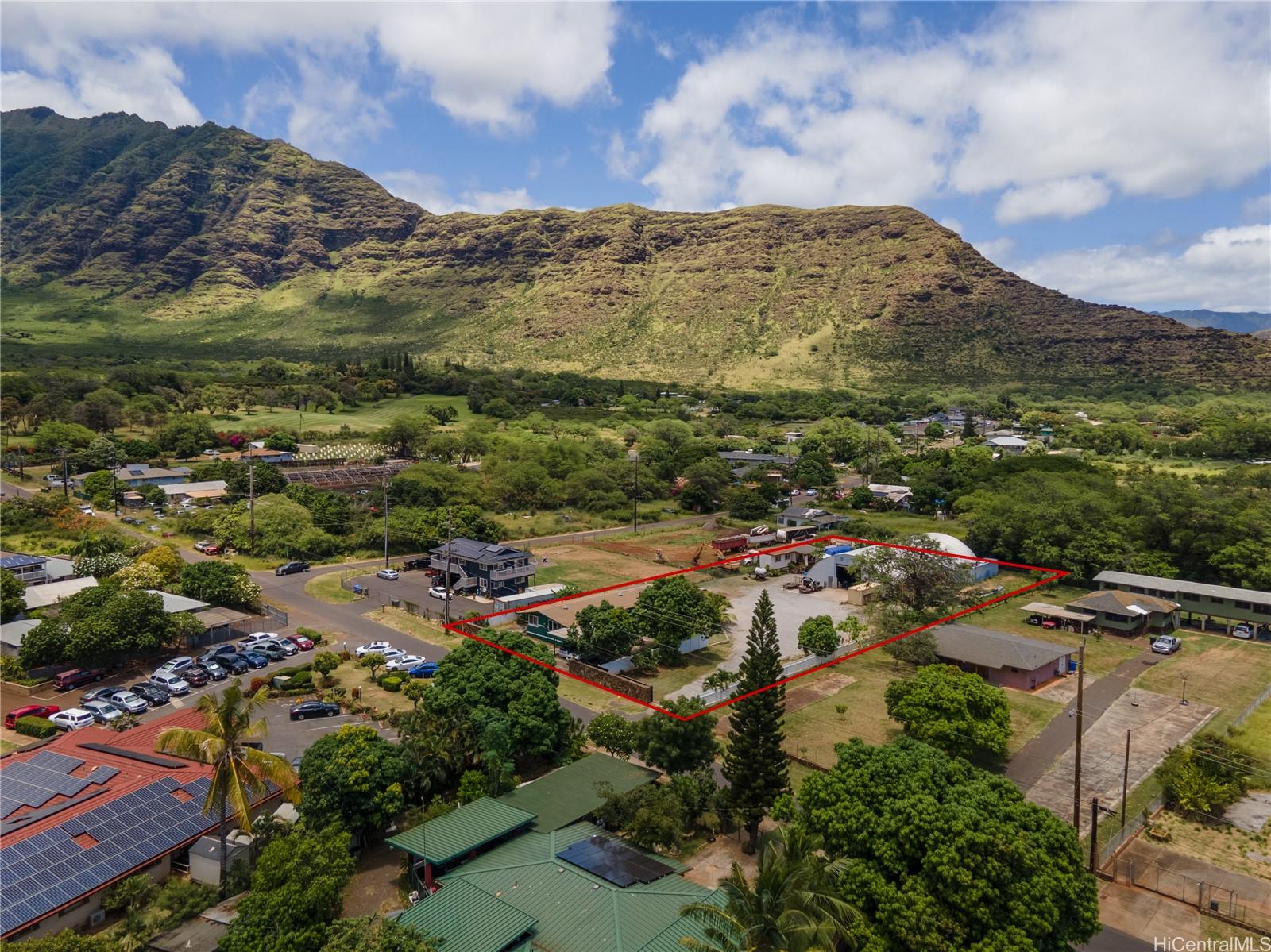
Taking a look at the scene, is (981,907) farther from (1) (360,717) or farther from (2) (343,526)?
(2) (343,526)

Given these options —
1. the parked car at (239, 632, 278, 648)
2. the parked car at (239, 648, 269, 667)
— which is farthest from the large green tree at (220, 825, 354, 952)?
the parked car at (239, 632, 278, 648)

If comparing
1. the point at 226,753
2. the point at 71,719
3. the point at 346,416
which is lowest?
the point at 71,719

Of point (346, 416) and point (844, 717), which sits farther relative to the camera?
point (346, 416)

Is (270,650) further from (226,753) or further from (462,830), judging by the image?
(462,830)

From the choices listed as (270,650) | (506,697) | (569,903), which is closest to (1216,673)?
(506,697)

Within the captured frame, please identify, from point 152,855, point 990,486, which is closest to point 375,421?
point 990,486

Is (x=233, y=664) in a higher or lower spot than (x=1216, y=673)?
higher

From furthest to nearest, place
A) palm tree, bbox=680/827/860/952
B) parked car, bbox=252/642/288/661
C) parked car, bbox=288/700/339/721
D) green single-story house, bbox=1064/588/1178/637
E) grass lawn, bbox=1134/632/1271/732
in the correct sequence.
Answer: green single-story house, bbox=1064/588/1178/637 < parked car, bbox=252/642/288/661 < grass lawn, bbox=1134/632/1271/732 < parked car, bbox=288/700/339/721 < palm tree, bbox=680/827/860/952

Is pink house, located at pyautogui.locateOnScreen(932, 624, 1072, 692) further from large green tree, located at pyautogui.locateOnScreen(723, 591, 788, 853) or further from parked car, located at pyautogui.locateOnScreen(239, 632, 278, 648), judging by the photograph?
parked car, located at pyautogui.locateOnScreen(239, 632, 278, 648)
